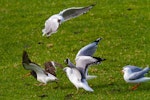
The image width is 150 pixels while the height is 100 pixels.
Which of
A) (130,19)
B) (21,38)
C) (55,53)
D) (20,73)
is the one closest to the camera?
(20,73)

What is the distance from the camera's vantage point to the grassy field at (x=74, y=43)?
52.3 feet

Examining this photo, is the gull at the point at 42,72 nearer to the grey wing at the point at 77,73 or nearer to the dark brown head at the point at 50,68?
the dark brown head at the point at 50,68

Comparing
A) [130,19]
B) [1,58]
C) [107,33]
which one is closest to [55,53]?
[1,58]

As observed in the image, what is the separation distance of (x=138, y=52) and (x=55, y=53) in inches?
124

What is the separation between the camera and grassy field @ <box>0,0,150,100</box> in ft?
52.3

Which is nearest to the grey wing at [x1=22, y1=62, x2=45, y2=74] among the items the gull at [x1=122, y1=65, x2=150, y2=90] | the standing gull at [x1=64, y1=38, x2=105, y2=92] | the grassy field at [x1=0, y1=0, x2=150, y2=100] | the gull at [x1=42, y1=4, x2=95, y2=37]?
the grassy field at [x1=0, y1=0, x2=150, y2=100]

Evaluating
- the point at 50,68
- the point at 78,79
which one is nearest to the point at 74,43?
the point at 50,68

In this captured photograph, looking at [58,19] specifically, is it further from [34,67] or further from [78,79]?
[78,79]

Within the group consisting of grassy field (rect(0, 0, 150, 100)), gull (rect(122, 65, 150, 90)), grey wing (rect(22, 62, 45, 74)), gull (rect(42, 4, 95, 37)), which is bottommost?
grassy field (rect(0, 0, 150, 100))

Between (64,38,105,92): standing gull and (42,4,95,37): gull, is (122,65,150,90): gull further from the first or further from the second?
(42,4,95,37): gull

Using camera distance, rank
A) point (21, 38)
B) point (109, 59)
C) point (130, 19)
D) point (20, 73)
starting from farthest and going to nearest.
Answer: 1. point (130, 19)
2. point (21, 38)
3. point (109, 59)
4. point (20, 73)

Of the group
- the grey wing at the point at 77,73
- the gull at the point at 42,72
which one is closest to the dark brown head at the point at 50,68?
the gull at the point at 42,72

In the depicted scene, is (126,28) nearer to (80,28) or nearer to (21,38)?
(80,28)

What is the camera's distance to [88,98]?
14.9 meters
